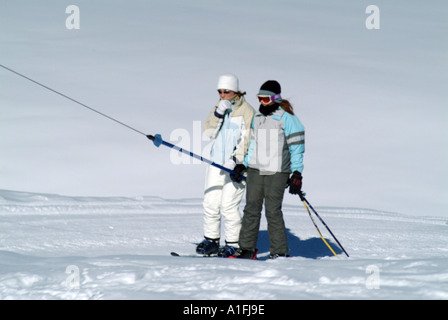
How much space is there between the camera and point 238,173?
20.1 ft

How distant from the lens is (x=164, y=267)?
4.74m

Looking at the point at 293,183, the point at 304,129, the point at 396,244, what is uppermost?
the point at 304,129

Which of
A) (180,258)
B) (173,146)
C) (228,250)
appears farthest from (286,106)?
(180,258)

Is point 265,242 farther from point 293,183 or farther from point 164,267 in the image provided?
point 164,267

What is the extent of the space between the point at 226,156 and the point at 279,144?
2.38ft

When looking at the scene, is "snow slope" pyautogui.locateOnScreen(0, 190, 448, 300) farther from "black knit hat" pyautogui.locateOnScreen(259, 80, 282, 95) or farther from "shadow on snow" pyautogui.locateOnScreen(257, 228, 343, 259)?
"black knit hat" pyautogui.locateOnScreen(259, 80, 282, 95)

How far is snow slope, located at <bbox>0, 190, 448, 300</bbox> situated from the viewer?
13.4ft

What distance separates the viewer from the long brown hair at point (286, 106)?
6.00 metres

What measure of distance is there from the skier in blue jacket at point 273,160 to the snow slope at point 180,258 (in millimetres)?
712

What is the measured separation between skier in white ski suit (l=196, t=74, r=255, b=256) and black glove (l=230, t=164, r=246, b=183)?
3.2 inches

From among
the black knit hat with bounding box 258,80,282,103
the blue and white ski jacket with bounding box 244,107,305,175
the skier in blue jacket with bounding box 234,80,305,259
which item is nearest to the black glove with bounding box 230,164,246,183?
the skier in blue jacket with bounding box 234,80,305,259

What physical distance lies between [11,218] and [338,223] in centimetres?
567

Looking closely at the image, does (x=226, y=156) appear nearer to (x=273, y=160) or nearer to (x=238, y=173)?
(x=238, y=173)
